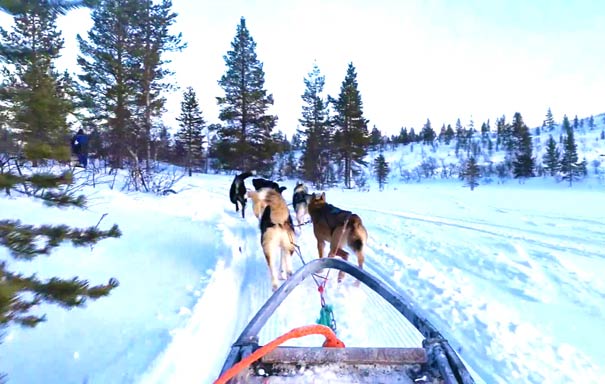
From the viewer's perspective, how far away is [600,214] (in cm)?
1266

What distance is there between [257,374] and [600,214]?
15.4 m

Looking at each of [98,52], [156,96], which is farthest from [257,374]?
[156,96]

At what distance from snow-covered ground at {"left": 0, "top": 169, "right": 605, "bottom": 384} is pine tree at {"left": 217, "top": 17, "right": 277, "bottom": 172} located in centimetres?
1909

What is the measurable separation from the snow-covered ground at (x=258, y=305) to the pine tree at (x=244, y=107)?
19.1m

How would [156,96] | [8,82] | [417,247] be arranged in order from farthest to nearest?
[156,96]
[417,247]
[8,82]

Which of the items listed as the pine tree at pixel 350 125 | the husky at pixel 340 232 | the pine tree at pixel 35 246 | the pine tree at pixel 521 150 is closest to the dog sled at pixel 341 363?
the pine tree at pixel 35 246

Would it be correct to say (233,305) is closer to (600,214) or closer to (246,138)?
(600,214)

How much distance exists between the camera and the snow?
2.85 m

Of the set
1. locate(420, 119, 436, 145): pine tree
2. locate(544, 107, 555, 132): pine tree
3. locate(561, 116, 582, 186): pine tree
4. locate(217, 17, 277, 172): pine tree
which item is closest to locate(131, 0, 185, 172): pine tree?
locate(217, 17, 277, 172): pine tree

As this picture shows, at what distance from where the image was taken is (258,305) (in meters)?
4.22

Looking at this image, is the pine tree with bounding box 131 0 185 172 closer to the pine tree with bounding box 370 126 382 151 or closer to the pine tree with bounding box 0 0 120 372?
the pine tree with bounding box 0 0 120 372

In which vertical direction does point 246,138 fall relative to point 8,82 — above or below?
above

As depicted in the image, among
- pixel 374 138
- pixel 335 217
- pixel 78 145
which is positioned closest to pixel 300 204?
pixel 335 217

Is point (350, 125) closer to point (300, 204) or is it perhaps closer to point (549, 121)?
point (300, 204)
